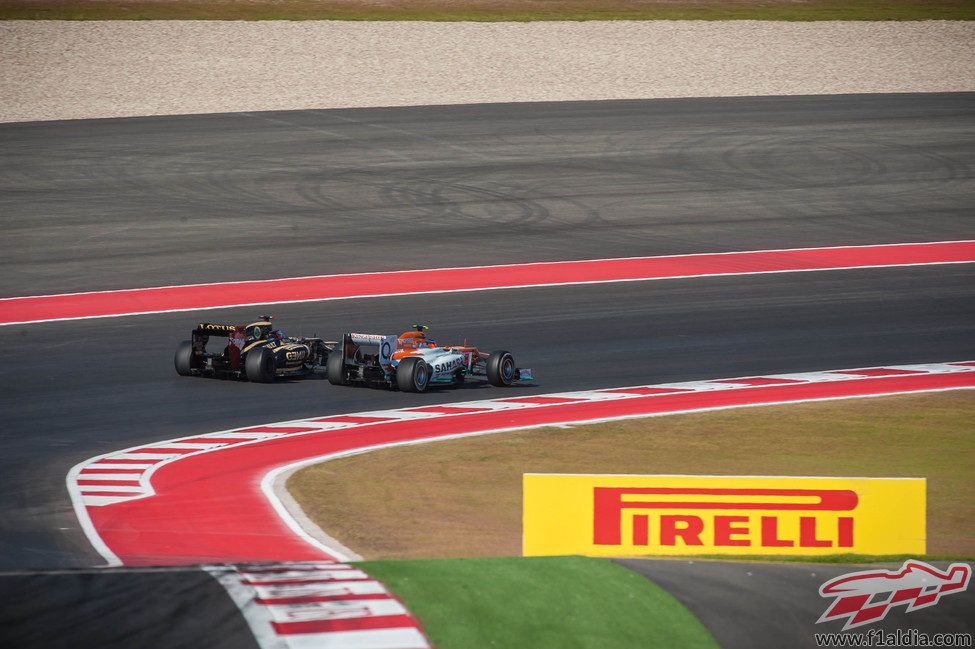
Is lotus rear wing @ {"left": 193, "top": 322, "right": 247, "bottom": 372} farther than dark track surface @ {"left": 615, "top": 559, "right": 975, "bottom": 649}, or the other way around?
lotus rear wing @ {"left": 193, "top": 322, "right": 247, "bottom": 372}

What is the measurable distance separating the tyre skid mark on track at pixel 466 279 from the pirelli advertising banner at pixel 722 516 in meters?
15.1

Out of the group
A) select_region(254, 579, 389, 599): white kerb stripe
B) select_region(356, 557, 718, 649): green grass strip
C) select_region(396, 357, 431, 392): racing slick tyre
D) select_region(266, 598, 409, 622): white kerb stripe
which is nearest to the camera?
select_region(266, 598, 409, 622): white kerb stripe

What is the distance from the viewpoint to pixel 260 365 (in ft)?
65.0

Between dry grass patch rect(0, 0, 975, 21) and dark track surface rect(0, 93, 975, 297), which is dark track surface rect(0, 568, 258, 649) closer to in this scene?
dark track surface rect(0, 93, 975, 297)

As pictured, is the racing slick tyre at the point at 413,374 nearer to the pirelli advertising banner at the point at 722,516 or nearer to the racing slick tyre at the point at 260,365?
the racing slick tyre at the point at 260,365

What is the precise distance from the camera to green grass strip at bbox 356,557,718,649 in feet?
26.0

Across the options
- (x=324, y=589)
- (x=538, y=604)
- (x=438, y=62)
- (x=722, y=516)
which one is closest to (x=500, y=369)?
(x=722, y=516)

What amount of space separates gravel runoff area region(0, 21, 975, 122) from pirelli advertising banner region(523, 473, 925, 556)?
104 feet

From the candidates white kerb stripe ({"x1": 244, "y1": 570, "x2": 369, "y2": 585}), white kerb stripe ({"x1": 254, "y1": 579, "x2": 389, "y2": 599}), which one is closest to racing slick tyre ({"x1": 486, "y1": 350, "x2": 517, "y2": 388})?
white kerb stripe ({"x1": 244, "y1": 570, "x2": 369, "y2": 585})

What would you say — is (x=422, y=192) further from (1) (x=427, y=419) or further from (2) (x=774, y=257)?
(1) (x=427, y=419)

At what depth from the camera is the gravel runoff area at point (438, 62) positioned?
4047 cm

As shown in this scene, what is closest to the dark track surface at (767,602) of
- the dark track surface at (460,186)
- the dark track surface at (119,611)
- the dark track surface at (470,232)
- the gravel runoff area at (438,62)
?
the dark track surface at (119,611)

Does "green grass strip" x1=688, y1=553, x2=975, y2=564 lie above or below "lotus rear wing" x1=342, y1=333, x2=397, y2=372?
below

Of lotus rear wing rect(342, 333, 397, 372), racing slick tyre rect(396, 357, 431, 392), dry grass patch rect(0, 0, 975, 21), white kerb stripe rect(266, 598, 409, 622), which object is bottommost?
white kerb stripe rect(266, 598, 409, 622)
